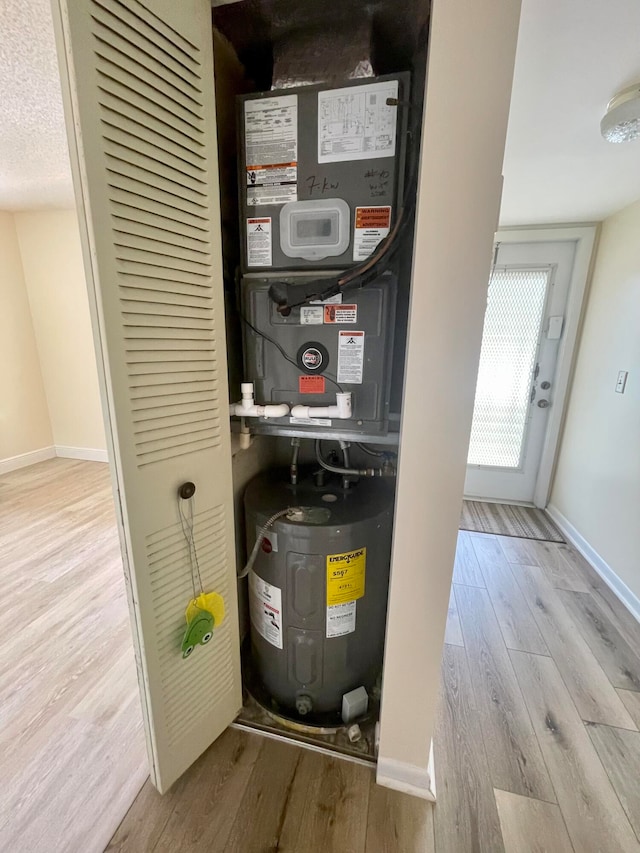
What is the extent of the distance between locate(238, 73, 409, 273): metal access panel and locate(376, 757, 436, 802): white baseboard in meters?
1.50

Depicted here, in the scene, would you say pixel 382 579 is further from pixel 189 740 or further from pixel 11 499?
pixel 11 499

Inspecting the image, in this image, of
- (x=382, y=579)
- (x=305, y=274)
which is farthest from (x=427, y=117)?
(x=382, y=579)

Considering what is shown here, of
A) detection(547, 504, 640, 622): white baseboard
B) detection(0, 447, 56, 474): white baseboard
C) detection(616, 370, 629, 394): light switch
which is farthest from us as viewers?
detection(0, 447, 56, 474): white baseboard

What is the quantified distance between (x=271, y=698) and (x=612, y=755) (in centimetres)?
120

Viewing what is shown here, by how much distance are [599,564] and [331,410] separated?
2237 mm

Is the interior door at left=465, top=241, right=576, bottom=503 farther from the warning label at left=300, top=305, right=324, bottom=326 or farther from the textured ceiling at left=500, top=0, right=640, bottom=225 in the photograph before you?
the warning label at left=300, top=305, right=324, bottom=326

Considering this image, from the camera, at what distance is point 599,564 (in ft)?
7.10

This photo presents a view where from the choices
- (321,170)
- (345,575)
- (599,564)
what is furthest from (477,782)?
(321,170)

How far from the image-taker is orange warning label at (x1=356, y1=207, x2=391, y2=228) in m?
0.90

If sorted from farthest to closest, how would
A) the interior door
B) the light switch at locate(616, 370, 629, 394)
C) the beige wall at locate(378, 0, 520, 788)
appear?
the interior door, the light switch at locate(616, 370, 629, 394), the beige wall at locate(378, 0, 520, 788)

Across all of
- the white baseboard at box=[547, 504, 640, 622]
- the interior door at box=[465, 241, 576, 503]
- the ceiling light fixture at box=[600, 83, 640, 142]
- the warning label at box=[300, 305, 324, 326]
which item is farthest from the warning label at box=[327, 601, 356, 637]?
the interior door at box=[465, 241, 576, 503]

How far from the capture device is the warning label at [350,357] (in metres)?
0.97

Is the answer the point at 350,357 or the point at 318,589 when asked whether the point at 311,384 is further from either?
the point at 318,589

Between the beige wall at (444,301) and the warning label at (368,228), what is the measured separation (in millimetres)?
180
